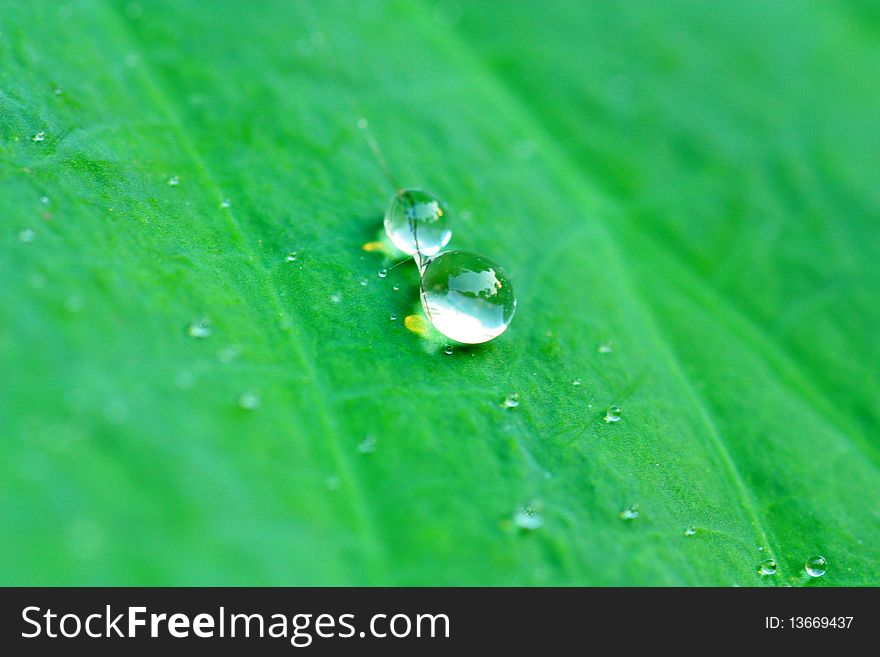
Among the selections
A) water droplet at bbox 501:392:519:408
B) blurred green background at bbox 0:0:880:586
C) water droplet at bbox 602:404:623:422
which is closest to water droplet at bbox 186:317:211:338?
blurred green background at bbox 0:0:880:586

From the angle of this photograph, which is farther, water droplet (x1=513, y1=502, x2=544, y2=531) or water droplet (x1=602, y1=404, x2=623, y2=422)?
water droplet (x1=602, y1=404, x2=623, y2=422)

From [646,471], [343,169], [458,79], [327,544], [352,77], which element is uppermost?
[458,79]

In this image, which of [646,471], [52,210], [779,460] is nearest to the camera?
[52,210]

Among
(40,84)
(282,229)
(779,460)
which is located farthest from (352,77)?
(779,460)

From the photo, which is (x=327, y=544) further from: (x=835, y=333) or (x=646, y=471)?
(x=835, y=333)

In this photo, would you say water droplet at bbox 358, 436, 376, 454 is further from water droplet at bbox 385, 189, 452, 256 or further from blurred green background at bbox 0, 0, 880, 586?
water droplet at bbox 385, 189, 452, 256

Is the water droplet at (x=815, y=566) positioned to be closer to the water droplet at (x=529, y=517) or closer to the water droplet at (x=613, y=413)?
the water droplet at (x=613, y=413)

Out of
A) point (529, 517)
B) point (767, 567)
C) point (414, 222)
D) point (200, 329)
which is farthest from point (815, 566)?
point (200, 329)
